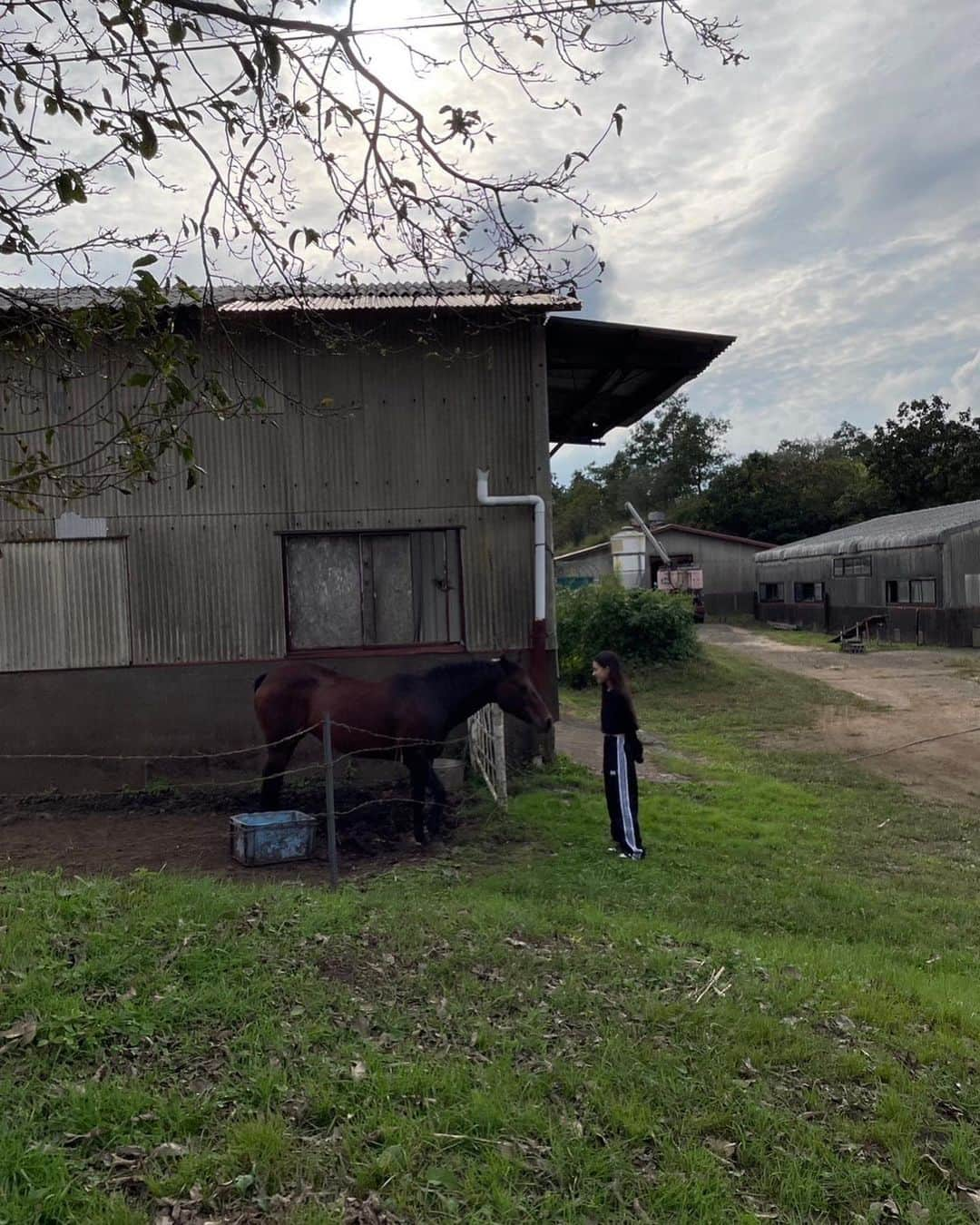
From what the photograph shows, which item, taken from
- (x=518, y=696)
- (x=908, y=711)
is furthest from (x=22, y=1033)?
(x=908, y=711)

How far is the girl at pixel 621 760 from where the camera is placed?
7848 mm

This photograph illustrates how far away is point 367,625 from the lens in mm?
10562

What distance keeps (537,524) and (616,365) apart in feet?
7.56

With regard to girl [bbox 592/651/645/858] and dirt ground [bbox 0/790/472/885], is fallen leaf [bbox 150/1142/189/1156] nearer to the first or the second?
dirt ground [bbox 0/790/472/885]

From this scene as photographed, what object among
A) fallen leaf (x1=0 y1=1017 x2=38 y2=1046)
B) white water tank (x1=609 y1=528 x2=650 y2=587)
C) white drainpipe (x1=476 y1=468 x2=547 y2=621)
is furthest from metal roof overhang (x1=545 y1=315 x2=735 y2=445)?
white water tank (x1=609 y1=528 x2=650 y2=587)

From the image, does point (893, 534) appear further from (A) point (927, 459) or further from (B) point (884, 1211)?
(B) point (884, 1211)

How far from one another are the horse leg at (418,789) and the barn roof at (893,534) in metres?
23.4

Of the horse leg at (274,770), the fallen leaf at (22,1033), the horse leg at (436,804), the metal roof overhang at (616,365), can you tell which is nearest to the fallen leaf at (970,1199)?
the fallen leaf at (22,1033)

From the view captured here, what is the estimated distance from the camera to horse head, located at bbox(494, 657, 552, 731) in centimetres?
880

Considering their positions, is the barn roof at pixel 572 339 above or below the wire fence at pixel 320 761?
above

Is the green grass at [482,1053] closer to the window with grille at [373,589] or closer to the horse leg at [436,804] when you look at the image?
the horse leg at [436,804]

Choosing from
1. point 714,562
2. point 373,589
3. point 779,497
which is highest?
point 779,497

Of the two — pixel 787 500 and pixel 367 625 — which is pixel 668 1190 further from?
pixel 787 500

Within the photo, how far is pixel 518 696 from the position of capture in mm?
8820
